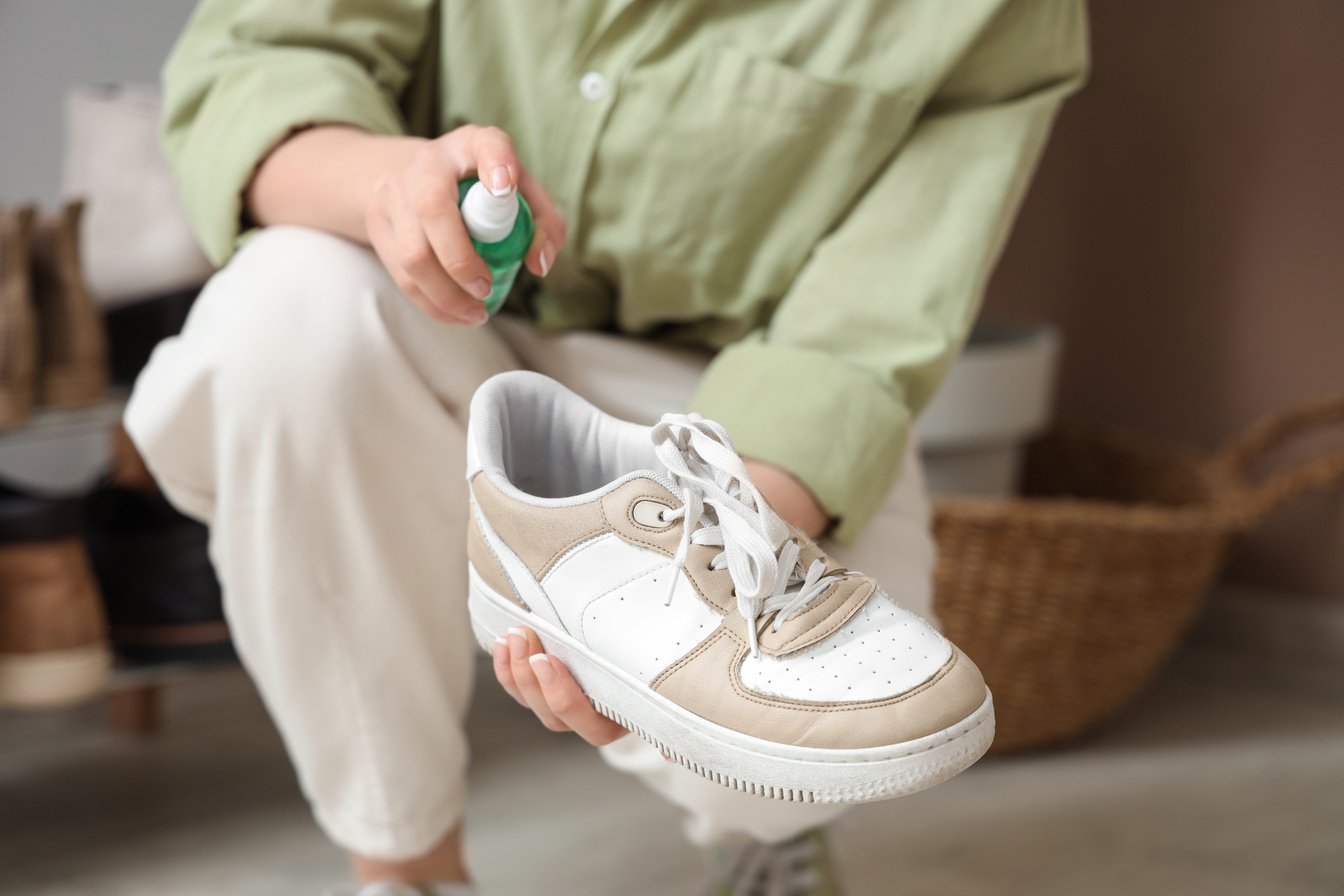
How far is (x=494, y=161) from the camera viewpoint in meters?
0.55

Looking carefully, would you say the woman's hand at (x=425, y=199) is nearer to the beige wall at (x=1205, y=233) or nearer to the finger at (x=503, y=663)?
the finger at (x=503, y=663)

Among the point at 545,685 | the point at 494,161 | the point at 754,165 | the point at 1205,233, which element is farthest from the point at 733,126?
the point at 1205,233

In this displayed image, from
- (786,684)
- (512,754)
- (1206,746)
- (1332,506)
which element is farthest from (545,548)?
(1332,506)

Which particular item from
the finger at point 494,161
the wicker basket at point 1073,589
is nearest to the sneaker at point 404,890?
the finger at point 494,161

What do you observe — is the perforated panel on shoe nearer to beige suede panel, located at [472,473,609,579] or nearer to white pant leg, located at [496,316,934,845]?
beige suede panel, located at [472,473,609,579]

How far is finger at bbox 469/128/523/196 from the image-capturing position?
543mm

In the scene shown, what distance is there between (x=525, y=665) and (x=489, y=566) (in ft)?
0.15

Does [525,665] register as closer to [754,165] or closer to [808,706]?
[808,706]

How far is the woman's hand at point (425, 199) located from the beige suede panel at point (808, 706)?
0.18 m

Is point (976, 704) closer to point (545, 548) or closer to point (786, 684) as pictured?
point (786, 684)

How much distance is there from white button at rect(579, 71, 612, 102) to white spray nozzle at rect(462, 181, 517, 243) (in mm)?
219

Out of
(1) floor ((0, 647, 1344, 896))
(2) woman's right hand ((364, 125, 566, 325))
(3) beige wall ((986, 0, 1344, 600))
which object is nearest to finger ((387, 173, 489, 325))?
(2) woman's right hand ((364, 125, 566, 325))

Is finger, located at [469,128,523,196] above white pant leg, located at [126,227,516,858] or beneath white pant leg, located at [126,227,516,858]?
above

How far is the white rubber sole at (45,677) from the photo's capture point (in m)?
1.04
